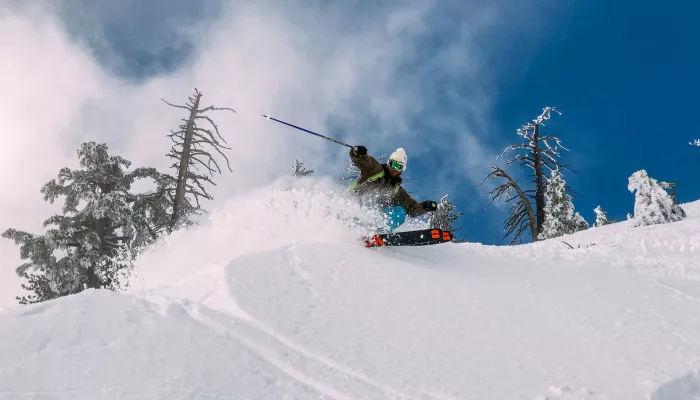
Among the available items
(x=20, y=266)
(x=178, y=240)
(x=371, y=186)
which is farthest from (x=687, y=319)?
(x=20, y=266)

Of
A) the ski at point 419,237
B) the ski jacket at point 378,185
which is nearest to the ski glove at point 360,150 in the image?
the ski jacket at point 378,185

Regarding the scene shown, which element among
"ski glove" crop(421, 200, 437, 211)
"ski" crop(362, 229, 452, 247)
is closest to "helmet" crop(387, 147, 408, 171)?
"ski glove" crop(421, 200, 437, 211)

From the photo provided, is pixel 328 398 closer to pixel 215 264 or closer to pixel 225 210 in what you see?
pixel 215 264

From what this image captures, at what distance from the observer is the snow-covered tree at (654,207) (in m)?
14.5

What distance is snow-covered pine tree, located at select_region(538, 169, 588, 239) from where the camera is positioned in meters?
25.1

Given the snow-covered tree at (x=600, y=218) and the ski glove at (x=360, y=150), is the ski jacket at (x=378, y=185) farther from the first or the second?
the snow-covered tree at (x=600, y=218)

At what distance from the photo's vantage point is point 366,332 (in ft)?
17.9

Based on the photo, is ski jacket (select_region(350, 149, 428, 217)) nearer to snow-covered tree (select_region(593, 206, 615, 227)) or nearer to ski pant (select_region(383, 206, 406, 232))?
ski pant (select_region(383, 206, 406, 232))

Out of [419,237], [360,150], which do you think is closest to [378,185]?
[360,150]

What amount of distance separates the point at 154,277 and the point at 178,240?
172 cm

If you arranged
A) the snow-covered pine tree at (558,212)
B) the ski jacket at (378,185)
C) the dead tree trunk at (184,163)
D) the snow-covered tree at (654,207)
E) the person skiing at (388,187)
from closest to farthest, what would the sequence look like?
the ski jacket at (378,185)
the person skiing at (388,187)
the snow-covered tree at (654,207)
the dead tree trunk at (184,163)
the snow-covered pine tree at (558,212)

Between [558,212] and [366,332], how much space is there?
2239 centimetres

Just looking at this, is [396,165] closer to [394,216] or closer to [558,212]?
[394,216]

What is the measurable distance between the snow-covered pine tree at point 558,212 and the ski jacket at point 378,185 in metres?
16.9
